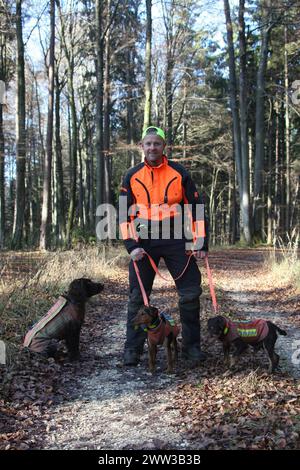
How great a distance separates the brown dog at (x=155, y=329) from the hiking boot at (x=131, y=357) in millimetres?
315

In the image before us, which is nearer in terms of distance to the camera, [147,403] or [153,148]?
[147,403]

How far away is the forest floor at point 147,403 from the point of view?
3.36 meters

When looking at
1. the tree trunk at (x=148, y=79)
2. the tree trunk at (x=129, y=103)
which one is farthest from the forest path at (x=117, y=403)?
the tree trunk at (x=129, y=103)

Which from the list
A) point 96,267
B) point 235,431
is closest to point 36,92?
point 96,267

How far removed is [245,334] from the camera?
183 inches

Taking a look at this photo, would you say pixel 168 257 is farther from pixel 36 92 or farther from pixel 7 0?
pixel 36 92

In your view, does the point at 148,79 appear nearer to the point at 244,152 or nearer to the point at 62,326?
the point at 244,152

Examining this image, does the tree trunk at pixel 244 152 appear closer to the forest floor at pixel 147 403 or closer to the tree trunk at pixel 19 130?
the tree trunk at pixel 19 130

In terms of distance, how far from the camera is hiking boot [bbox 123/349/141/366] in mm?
5191

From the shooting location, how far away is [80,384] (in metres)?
4.74

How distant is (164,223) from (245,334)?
1418mm

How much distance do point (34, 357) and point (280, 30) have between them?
24377 mm

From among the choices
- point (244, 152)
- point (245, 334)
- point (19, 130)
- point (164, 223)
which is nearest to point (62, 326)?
point (164, 223)

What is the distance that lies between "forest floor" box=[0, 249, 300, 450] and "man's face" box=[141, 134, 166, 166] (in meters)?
2.23
